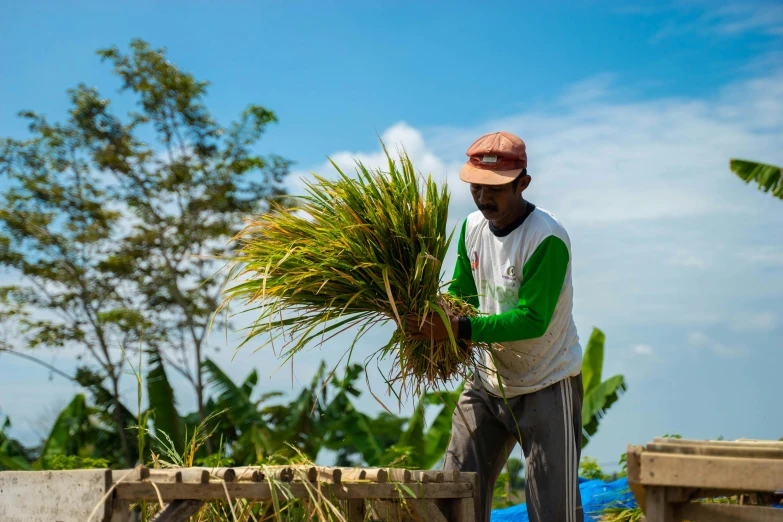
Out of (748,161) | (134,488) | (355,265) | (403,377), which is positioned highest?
(748,161)

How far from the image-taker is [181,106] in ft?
37.7

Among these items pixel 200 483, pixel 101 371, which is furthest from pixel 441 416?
pixel 200 483

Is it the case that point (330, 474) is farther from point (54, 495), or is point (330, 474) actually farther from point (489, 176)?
point (489, 176)

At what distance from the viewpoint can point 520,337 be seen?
106 inches

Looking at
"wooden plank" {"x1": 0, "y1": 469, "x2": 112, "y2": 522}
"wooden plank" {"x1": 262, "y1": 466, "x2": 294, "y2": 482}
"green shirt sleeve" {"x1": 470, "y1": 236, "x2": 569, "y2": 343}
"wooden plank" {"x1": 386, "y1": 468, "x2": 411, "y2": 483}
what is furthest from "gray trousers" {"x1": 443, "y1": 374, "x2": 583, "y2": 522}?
"wooden plank" {"x1": 0, "y1": 469, "x2": 112, "y2": 522}

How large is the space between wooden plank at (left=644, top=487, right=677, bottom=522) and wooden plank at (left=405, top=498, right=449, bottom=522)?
A: 855 mm

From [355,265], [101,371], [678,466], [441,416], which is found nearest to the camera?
[678,466]

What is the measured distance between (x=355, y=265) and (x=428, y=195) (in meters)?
0.37

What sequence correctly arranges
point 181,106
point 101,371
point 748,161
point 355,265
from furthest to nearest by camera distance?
point 181,106 → point 101,371 → point 748,161 → point 355,265

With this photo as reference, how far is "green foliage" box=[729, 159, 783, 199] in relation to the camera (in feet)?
23.1

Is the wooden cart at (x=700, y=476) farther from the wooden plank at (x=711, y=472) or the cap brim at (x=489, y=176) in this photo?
the cap brim at (x=489, y=176)

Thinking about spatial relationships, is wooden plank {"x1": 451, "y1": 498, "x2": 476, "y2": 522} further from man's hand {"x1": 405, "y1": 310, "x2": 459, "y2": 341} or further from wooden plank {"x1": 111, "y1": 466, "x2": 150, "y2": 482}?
wooden plank {"x1": 111, "y1": 466, "x2": 150, "y2": 482}

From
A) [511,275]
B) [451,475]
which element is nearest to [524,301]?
[511,275]

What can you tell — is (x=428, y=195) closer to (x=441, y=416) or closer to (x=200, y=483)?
(x=200, y=483)
